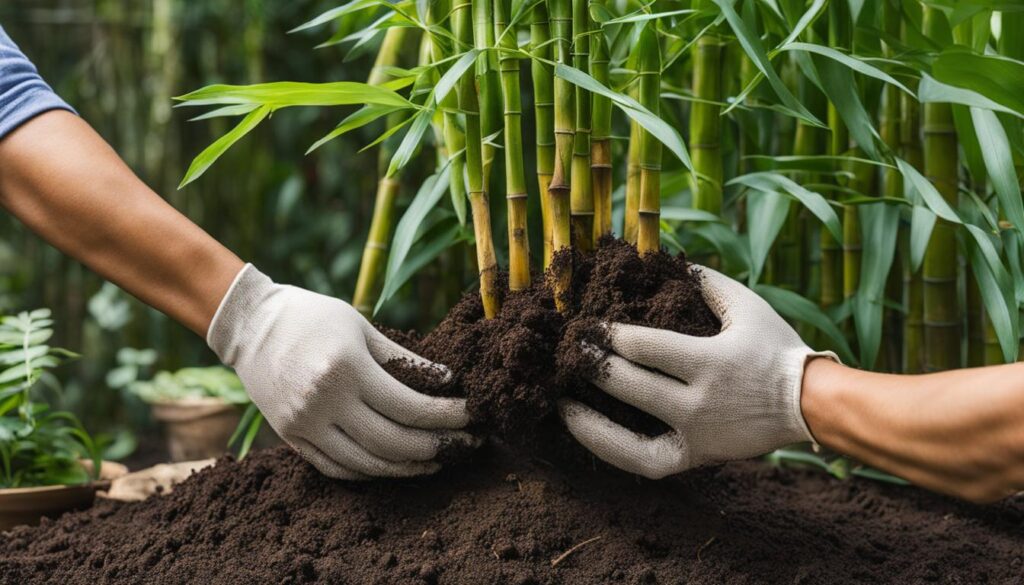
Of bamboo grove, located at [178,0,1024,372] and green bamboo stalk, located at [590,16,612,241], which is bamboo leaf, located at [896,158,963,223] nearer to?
bamboo grove, located at [178,0,1024,372]

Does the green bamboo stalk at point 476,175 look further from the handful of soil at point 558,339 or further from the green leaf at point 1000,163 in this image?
the green leaf at point 1000,163

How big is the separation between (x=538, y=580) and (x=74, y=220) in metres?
0.59

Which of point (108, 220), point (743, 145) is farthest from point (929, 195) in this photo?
point (108, 220)

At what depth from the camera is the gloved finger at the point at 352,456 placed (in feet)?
3.11

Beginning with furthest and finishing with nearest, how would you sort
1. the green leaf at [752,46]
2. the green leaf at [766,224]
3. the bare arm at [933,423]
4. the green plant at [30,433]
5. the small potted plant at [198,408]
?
1. the small potted plant at [198,408]
2. the green plant at [30,433]
3. the green leaf at [766,224]
4. the green leaf at [752,46]
5. the bare arm at [933,423]

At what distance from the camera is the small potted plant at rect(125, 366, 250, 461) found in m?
1.61

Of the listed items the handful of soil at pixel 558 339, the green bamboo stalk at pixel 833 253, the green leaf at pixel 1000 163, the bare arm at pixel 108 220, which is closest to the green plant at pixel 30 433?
the bare arm at pixel 108 220

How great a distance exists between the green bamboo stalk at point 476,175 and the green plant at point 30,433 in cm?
60

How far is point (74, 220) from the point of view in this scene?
0.96 metres

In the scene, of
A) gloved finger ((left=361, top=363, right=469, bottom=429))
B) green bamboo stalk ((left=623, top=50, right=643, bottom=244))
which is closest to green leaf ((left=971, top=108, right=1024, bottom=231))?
green bamboo stalk ((left=623, top=50, right=643, bottom=244))

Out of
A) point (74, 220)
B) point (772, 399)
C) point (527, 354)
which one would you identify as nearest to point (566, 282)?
point (527, 354)

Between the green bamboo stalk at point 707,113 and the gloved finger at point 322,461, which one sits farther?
the green bamboo stalk at point 707,113

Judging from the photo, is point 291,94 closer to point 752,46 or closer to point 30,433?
point 752,46

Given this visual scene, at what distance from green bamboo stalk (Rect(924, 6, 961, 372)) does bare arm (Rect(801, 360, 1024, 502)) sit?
1.17 ft
